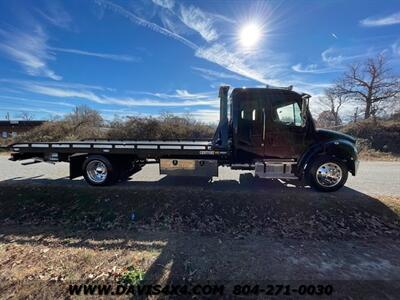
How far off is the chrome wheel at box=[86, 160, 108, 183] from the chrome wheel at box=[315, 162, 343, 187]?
6.09 m

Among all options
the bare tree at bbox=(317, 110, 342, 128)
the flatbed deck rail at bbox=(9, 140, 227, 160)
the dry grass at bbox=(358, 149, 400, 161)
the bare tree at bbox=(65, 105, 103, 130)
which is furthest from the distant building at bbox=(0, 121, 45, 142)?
the bare tree at bbox=(317, 110, 342, 128)

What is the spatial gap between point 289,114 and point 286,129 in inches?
16.6

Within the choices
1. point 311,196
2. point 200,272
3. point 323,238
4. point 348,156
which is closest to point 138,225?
point 200,272

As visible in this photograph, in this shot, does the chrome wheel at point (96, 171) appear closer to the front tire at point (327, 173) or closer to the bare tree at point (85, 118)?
the front tire at point (327, 173)

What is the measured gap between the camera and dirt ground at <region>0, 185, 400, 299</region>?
3.83 meters

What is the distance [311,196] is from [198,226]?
312cm

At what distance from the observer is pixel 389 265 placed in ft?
13.6

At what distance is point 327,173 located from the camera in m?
7.06

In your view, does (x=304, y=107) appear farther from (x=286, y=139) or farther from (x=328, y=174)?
(x=328, y=174)

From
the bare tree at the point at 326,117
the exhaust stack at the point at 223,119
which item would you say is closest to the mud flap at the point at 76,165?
the exhaust stack at the point at 223,119

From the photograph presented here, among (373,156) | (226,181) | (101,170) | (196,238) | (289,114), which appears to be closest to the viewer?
(196,238)

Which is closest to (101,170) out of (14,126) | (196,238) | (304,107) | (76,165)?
(76,165)

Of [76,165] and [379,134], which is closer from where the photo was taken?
[76,165]

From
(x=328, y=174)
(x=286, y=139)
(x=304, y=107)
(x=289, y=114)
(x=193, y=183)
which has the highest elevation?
(x=304, y=107)
